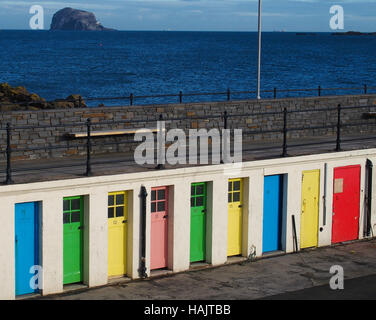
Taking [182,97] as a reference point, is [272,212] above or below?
above

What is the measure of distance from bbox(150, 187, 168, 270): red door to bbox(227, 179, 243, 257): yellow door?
4.69ft

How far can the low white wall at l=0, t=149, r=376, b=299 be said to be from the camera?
42.0 feet

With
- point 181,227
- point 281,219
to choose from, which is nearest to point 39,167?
point 181,227

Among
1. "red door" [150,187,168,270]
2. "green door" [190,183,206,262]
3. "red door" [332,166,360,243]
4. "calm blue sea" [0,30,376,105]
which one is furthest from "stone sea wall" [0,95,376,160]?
"calm blue sea" [0,30,376,105]

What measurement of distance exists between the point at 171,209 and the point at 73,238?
194 cm

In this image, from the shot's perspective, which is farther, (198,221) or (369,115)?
(369,115)

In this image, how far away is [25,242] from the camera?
1290 centimetres

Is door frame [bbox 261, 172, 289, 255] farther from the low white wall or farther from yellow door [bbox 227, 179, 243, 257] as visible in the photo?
yellow door [bbox 227, 179, 243, 257]

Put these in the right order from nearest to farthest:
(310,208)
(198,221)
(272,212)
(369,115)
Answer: (198,221), (272,212), (310,208), (369,115)

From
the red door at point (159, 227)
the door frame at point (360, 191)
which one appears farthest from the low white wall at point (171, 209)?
the red door at point (159, 227)

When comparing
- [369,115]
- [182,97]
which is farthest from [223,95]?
[369,115]

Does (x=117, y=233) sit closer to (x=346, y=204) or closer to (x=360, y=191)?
(x=346, y=204)

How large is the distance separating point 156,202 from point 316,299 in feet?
10.9

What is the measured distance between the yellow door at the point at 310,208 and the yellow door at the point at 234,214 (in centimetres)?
143
